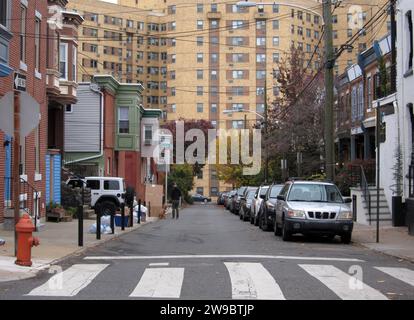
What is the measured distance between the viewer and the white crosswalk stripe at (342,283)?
9.02m

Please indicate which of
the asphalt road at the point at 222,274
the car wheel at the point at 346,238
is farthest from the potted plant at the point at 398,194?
the asphalt road at the point at 222,274

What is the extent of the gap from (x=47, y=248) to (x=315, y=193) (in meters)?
7.79

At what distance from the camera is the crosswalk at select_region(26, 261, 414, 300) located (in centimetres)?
905

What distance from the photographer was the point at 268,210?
22.2 metres

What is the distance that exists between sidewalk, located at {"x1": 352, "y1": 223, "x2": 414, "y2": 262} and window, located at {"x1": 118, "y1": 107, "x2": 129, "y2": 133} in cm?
2731

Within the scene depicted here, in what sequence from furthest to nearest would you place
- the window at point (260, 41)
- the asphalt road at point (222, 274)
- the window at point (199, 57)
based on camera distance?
the window at point (199, 57) < the window at point (260, 41) < the asphalt road at point (222, 274)

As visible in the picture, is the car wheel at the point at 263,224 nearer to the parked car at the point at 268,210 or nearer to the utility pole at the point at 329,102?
the parked car at the point at 268,210

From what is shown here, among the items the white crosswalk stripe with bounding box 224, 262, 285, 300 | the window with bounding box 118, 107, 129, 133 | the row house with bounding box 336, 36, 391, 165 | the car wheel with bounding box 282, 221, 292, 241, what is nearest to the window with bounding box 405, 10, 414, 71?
the row house with bounding box 336, 36, 391, 165

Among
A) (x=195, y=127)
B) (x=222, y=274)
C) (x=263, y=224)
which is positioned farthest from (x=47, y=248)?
(x=195, y=127)

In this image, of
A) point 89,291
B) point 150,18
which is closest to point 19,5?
point 89,291

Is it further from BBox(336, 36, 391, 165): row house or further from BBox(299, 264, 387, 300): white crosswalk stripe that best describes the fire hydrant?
BBox(336, 36, 391, 165): row house

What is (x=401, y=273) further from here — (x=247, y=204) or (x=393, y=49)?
(x=247, y=204)

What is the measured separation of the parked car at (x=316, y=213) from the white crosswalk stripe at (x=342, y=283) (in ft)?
16.4

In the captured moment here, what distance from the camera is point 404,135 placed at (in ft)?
77.5
